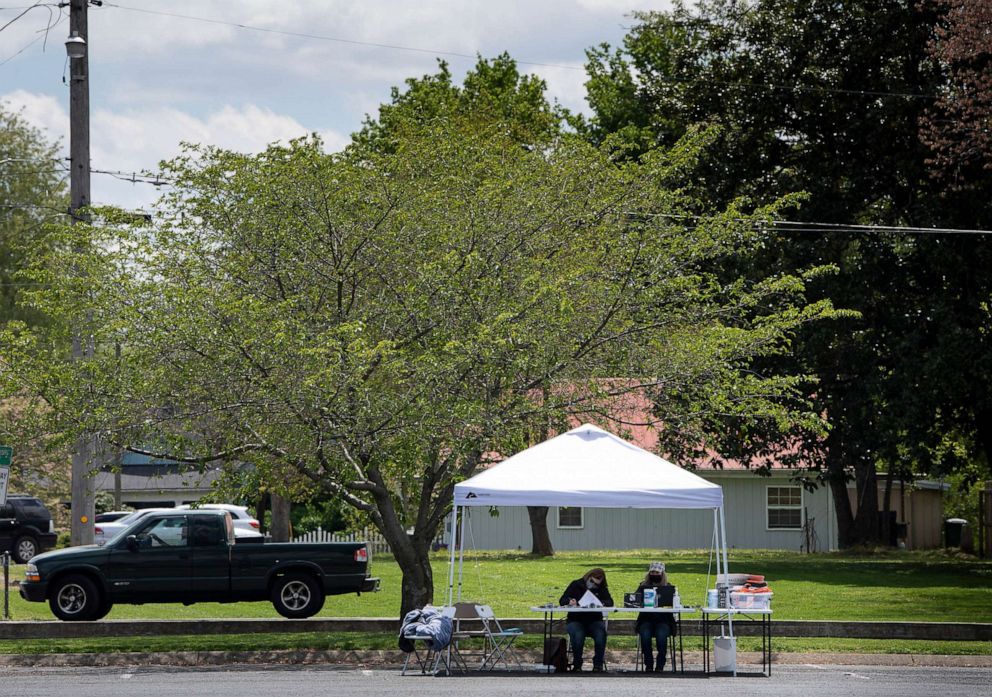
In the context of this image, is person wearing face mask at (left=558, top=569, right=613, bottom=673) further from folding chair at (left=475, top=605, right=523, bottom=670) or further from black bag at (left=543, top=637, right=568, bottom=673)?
folding chair at (left=475, top=605, right=523, bottom=670)

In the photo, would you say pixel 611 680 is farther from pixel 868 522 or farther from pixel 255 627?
pixel 868 522

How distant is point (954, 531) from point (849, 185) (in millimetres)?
17688

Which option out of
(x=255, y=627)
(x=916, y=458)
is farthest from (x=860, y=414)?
(x=255, y=627)

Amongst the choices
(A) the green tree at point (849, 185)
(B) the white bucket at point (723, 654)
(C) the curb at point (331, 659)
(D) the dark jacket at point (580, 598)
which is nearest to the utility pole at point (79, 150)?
(C) the curb at point (331, 659)

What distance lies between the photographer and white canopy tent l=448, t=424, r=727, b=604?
52.5 ft

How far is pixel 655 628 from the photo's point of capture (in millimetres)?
16578

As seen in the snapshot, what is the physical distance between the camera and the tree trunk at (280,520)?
39812 millimetres

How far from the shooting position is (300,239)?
18.4 metres

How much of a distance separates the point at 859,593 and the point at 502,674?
1236cm

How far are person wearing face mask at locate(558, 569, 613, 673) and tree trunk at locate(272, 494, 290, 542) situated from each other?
23.8m

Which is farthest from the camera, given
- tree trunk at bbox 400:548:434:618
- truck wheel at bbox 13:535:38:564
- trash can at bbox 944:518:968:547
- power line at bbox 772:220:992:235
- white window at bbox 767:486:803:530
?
white window at bbox 767:486:803:530

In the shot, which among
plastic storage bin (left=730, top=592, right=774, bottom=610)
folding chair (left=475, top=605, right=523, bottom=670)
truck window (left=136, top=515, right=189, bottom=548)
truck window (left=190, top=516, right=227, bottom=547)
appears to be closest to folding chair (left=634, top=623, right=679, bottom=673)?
plastic storage bin (left=730, top=592, right=774, bottom=610)

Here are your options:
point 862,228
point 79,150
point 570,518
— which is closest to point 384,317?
point 79,150

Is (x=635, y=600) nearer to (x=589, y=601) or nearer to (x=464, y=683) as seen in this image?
(x=589, y=601)
